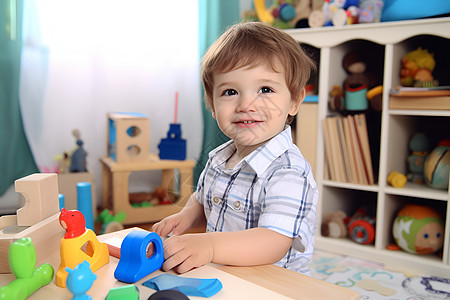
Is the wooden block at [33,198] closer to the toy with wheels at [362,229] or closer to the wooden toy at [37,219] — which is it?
the wooden toy at [37,219]

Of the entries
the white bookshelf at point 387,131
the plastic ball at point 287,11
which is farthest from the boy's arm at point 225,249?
the plastic ball at point 287,11

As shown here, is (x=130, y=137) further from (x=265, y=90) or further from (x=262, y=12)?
(x=265, y=90)

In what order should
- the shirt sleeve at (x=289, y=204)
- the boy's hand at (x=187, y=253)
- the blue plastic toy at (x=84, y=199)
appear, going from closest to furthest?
the boy's hand at (x=187, y=253)
the shirt sleeve at (x=289, y=204)
the blue plastic toy at (x=84, y=199)

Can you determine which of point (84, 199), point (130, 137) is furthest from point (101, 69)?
point (84, 199)

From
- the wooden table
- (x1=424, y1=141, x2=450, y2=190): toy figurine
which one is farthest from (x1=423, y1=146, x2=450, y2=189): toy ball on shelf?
the wooden table

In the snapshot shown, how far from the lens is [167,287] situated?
1.43 ft

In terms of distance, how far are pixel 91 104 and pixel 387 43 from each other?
3.87ft

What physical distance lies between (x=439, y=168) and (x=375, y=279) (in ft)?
1.42

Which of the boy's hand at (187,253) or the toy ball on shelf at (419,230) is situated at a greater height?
the boy's hand at (187,253)

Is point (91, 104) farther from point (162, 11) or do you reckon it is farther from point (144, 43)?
point (162, 11)

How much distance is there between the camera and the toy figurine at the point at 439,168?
56.8 inches

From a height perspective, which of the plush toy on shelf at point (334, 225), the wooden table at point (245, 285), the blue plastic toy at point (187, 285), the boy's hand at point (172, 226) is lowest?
the plush toy on shelf at point (334, 225)

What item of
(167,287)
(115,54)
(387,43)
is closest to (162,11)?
(115,54)

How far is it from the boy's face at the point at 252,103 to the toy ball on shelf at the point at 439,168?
37.2 inches
